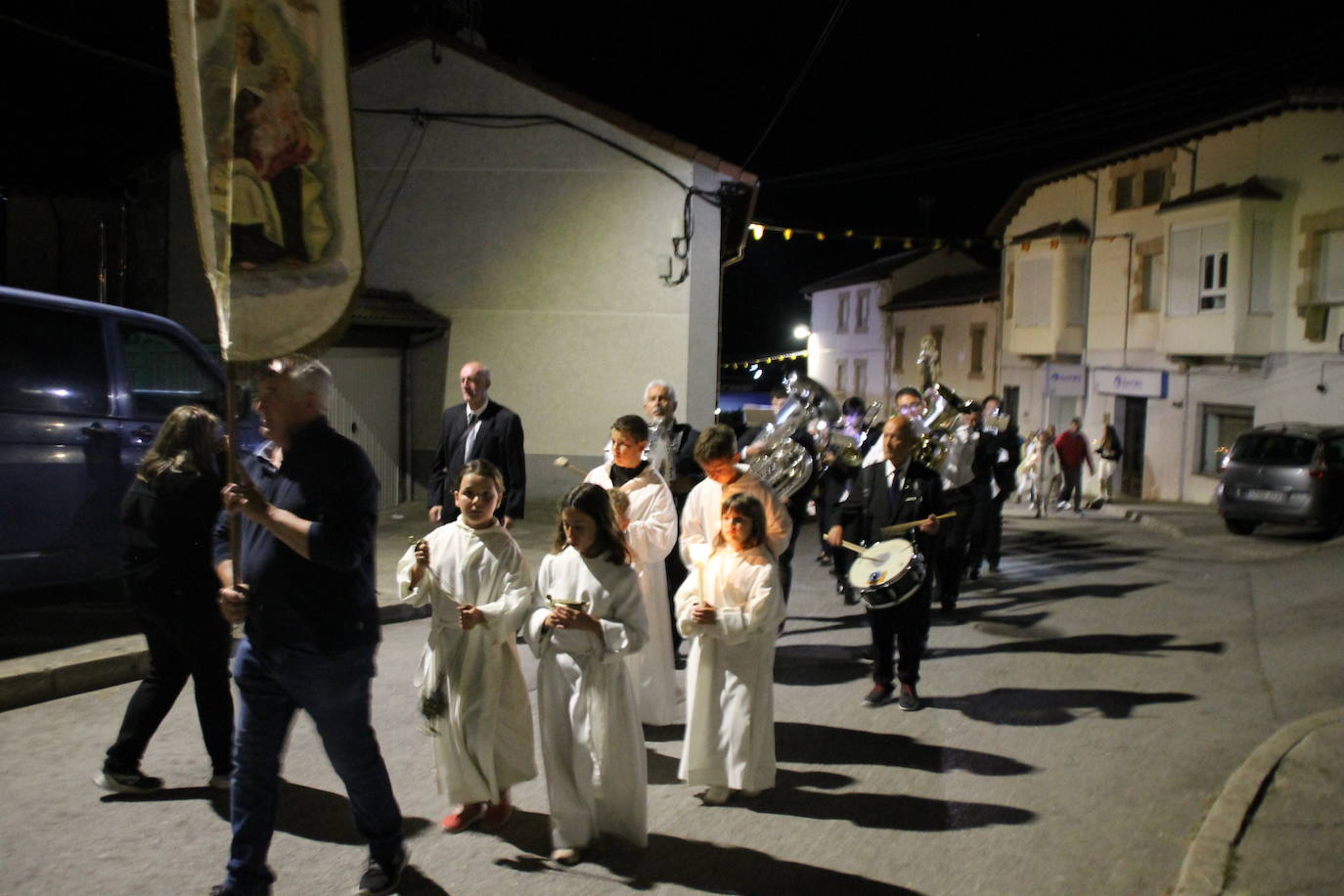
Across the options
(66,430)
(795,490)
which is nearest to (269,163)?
(66,430)

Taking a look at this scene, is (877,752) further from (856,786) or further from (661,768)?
(661,768)

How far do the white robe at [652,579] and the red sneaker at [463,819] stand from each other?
124cm

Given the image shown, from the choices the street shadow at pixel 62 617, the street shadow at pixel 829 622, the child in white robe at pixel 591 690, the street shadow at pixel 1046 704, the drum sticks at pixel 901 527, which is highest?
the drum sticks at pixel 901 527

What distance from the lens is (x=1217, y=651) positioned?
884 centimetres

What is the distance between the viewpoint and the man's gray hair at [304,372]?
3.86 metres

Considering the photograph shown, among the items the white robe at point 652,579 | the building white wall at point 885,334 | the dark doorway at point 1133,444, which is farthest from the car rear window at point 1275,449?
the building white wall at point 885,334

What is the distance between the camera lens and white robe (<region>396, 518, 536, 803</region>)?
183 inches

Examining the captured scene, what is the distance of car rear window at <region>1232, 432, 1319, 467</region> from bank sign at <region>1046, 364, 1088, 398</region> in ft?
38.8

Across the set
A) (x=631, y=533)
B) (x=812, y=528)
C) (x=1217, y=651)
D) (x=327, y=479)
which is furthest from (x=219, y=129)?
(x=812, y=528)

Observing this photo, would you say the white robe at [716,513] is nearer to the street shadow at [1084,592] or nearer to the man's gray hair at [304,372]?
the man's gray hair at [304,372]

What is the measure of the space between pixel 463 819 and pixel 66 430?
3930 millimetres

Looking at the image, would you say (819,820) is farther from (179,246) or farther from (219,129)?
(179,246)

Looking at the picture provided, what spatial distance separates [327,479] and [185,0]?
159 cm

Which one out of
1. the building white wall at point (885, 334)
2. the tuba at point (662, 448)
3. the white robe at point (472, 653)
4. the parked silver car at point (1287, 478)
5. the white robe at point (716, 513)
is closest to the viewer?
the white robe at point (472, 653)
